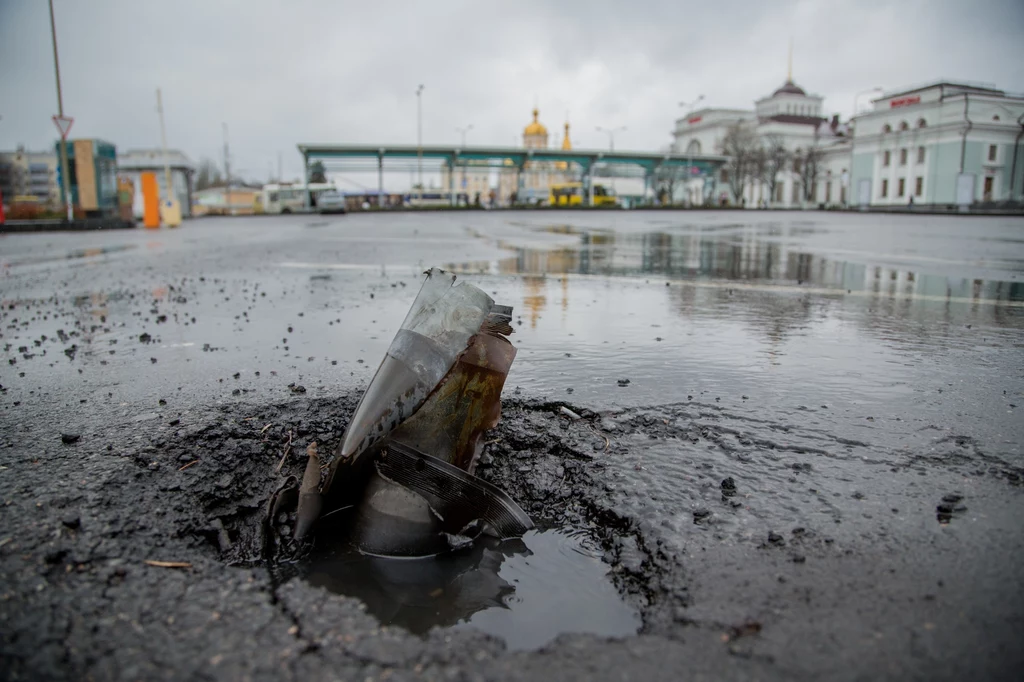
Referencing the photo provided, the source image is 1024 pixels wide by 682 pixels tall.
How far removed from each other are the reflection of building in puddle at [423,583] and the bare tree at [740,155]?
8467cm

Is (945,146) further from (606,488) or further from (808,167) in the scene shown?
(606,488)

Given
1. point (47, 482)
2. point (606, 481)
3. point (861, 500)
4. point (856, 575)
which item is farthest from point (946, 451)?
point (47, 482)

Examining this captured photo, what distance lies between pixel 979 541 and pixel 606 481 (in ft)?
3.26

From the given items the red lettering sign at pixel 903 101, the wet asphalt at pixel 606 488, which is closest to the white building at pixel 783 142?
the red lettering sign at pixel 903 101

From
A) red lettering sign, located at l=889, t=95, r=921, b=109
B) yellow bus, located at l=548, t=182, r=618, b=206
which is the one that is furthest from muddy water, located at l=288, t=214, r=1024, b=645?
red lettering sign, located at l=889, t=95, r=921, b=109

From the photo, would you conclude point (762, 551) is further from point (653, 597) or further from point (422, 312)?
point (422, 312)

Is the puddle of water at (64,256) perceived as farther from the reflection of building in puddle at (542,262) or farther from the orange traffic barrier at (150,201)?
the orange traffic barrier at (150,201)

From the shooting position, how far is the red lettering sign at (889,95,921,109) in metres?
71.2

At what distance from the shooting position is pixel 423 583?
1671mm

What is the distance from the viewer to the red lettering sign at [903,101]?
71250mm

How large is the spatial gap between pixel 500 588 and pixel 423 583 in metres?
0.20

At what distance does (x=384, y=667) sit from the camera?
4.11 ft

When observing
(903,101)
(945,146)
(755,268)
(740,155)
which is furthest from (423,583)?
(903,101)

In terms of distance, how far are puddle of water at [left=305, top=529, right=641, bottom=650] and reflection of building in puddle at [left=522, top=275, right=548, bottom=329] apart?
280cm
